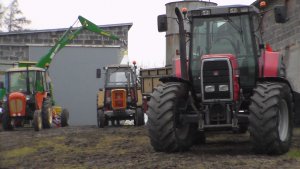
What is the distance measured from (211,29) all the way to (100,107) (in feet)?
31.8

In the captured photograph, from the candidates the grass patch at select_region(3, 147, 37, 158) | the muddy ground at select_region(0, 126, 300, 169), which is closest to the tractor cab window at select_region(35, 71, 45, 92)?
the muddy ground at select_region(0, 126, 300, 169)

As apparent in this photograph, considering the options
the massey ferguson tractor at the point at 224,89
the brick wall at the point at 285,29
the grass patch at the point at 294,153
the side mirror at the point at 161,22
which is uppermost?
the brick wall at the point at 285,29

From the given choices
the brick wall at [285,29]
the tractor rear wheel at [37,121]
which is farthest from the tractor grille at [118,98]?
the brick wall at [285,29]

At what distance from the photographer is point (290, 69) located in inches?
638

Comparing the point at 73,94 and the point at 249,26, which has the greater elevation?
the point at 249,26

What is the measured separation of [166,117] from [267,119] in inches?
60.5

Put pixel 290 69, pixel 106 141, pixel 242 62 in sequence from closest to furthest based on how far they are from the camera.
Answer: pixel 242 62 < pixel 106 141 < pixel 290 69

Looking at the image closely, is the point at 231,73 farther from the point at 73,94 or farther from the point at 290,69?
the point at 73,94

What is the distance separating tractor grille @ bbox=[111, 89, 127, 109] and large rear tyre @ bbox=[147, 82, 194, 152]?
31.7 ft

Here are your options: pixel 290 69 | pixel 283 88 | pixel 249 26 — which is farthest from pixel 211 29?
pixel 290 69

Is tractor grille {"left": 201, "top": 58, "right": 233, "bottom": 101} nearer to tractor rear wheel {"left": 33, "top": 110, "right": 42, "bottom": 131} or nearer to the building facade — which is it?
the building facade

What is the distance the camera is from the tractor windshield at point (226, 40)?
8807 mm

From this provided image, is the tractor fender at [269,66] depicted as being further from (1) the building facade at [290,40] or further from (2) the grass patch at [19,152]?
(1) the building facade at [290,40]

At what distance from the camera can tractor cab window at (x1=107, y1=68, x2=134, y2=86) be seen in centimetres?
1864
